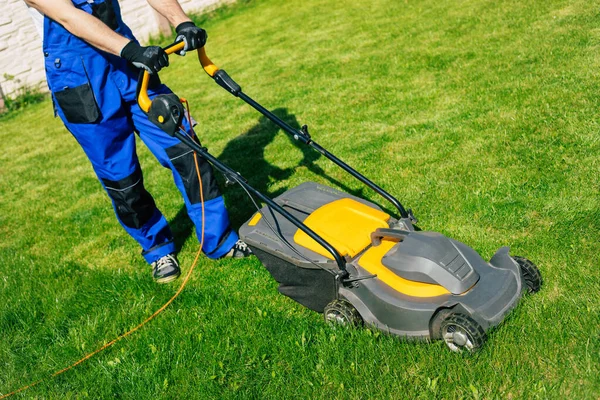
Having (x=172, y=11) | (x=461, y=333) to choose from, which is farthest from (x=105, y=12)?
(x=461, y=333)

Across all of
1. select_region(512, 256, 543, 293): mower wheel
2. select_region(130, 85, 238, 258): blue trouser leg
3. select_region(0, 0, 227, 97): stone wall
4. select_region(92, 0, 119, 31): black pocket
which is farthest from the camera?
select_region(0, 0, 227, 97): stone wall

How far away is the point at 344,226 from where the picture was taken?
301 centimetres

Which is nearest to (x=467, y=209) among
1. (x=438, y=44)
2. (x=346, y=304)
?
(x=346, y=304)

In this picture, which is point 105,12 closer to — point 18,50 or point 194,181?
point 194,181

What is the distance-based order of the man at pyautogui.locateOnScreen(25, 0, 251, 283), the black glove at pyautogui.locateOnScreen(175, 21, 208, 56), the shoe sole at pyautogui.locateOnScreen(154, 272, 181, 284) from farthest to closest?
the shoe sole at pyautogui.locateOnScreen(154, 272, 181, 284) → the man at pyautogui.locateOnScreen(25, 0, 251, 283) → the black glove at pyautogui.locateOnScreen(175, 21, 208, 56)

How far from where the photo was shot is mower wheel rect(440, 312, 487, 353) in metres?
2.45

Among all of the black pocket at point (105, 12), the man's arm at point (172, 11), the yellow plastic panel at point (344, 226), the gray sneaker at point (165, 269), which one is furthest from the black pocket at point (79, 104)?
the yellow plastic panel at point (344, 226)

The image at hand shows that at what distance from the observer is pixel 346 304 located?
2.85 meters

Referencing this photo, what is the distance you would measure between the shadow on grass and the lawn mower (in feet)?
3.97

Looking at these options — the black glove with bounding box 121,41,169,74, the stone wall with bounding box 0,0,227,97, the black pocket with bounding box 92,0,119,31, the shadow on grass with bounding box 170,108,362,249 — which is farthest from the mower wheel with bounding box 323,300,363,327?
the stone wall with bounding box 0,0,227,97

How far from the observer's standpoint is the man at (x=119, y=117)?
3123 millimetres

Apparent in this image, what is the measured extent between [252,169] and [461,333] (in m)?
2.97

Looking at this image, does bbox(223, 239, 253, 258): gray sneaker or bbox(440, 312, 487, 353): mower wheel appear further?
bbox(223, 239, 253, 258): gray sneaker

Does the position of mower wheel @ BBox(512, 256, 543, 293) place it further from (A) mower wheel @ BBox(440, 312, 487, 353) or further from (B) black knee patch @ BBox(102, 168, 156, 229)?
(B) black knee patch @ BBox(102, 168, 156, 229)
